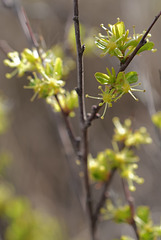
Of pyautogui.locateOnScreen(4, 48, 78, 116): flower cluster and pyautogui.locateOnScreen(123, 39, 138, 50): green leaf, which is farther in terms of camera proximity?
pyautogui.locateOnScreen(4, 48, 78, 116): flower cluster

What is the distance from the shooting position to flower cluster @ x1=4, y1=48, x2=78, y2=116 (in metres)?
1.28

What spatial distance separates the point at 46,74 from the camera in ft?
4.30

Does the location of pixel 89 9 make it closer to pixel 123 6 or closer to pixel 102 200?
pixel 123 6

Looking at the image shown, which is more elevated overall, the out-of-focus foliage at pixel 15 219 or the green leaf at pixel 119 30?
the green leaf at pixel 119 30

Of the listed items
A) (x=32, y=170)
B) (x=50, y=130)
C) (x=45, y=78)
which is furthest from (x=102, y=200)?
(x=50, y=130)

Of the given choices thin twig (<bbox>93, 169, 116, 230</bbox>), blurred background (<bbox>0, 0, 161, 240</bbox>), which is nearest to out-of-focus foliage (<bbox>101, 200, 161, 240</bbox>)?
thin twig (<bbox>93, 169, 116, 230</bbox>)

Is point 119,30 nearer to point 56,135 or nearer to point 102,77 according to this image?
point 102,77

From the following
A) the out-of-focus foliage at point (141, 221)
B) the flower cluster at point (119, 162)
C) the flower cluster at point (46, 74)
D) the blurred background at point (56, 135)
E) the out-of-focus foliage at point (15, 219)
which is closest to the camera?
the flower cluster at point (46, 74)

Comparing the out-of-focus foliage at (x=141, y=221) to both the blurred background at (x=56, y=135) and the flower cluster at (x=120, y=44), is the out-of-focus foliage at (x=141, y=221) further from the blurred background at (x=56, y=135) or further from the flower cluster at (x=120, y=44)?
the blurred background at (x=56, y=135)

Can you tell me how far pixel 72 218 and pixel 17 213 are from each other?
1676 millimetres

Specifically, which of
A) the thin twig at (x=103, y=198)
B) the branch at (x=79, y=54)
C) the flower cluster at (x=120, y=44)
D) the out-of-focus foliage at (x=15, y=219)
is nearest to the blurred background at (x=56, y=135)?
the out-of-focus foliage at (x=15, y=219)

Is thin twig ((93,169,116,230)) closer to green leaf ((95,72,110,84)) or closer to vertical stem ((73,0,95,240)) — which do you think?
vertical stem ((73,0,95,240))

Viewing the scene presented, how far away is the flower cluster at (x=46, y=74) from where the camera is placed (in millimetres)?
1280

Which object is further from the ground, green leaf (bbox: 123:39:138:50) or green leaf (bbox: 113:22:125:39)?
green leaf (bbox: 113:22:125:39)
